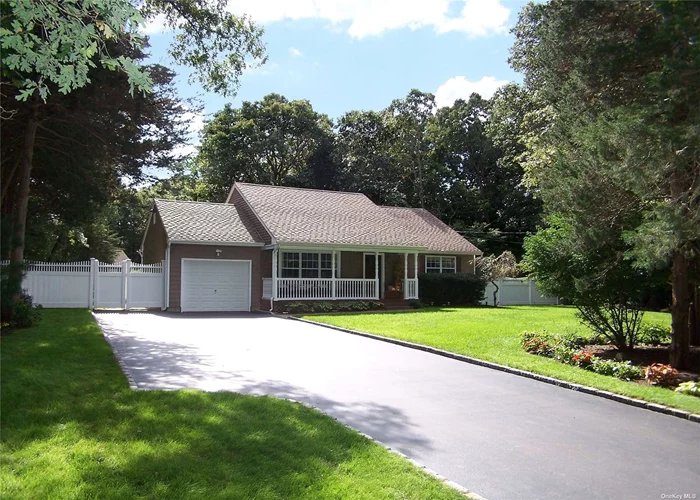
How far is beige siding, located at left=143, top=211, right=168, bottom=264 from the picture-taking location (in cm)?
2425

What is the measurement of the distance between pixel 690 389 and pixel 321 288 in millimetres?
16840

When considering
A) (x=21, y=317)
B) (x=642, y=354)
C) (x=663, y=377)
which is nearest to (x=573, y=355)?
(x=663, y=377)

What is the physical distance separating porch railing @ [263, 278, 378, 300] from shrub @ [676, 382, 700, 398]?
16.3 metres

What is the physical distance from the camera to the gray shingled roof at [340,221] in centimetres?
2464

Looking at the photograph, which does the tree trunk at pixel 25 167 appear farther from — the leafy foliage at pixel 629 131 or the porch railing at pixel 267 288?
the leafy foliage at pixel 629 131

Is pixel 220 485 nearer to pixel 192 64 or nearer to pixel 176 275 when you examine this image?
Answer: pixel 192 64

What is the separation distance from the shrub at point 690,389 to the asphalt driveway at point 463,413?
4.59ft

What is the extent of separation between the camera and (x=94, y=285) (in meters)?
21.3

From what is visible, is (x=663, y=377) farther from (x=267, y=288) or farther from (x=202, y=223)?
(x=202, y=223)

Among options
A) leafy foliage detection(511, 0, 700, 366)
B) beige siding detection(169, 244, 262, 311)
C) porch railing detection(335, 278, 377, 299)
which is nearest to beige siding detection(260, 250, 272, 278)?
beige siding detection(169, 244, 262, 311)

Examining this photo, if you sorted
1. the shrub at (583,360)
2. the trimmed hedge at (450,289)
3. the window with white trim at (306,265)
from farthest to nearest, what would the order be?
the trimmed hedge at (450,289), the window with white trim at (306,265), the shrub at (583,360)

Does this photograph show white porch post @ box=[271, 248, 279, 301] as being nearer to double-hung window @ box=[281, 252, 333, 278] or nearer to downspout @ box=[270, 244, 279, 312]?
downspout @ box=[270, 244, 279, 312]

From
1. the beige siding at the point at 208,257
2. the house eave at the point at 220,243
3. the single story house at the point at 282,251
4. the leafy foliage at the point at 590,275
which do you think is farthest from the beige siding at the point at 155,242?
the leafy foliage at the point at 590,275

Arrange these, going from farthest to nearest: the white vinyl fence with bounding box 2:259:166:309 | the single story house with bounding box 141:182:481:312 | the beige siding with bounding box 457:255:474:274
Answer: the beige siding with bounding box 457:255:474:274, the single story house with bounding box 141:182:481:312, the white vinyl fence with bounding box 2:259:166:309
